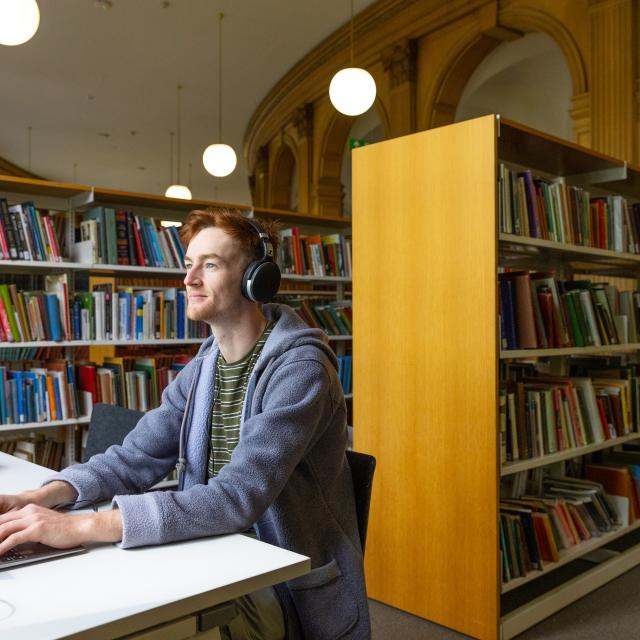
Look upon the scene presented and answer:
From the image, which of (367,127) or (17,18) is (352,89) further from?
(367,127)

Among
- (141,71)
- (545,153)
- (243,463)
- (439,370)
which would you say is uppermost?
(141,71)

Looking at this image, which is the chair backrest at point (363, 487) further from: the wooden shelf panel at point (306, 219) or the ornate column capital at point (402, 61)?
the ornate column capital at point (402, 61)

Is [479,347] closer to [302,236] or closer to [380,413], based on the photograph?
[380,413]

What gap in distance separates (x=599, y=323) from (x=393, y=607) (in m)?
1.54

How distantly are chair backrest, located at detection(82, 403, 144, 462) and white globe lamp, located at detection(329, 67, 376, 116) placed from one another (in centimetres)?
368

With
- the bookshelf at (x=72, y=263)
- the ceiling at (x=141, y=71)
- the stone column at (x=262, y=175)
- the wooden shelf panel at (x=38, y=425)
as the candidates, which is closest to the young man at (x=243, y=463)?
the bookshelf at (x=72, y=263)

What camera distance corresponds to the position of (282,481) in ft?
4.51

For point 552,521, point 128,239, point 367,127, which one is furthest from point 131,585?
point 367,127

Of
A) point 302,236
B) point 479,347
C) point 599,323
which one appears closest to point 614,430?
point 599,323

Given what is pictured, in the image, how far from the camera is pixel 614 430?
10.9 feet

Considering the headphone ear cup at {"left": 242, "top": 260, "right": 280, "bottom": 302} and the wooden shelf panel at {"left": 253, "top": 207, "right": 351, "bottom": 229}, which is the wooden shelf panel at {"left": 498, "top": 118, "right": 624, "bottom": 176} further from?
the wooden shelf panel at {"left": 253, "top": 207, "right": 351, "bottom": 229}

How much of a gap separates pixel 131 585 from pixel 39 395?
9.14 feet

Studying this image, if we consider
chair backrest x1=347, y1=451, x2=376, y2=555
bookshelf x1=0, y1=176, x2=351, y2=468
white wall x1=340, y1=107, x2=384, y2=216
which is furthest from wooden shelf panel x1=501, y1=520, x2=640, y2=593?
white wall x1=340, y1=107, x2=384, y2=216

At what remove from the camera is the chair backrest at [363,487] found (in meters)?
1.61
